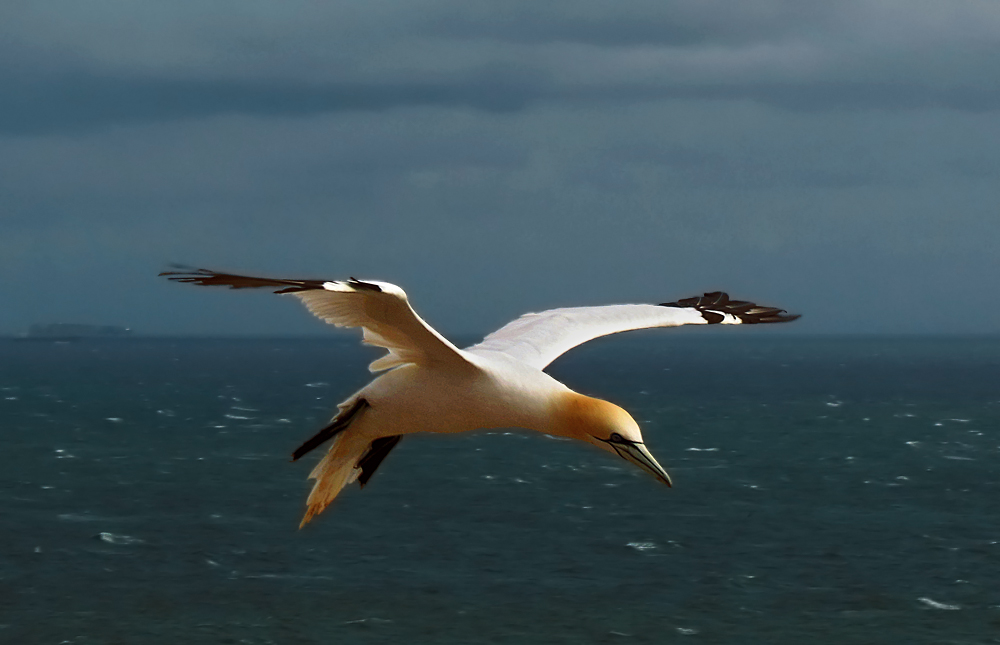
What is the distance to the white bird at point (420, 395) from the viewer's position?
11297mm

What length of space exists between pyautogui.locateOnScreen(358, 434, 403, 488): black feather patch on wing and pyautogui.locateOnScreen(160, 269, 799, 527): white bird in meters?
0.01

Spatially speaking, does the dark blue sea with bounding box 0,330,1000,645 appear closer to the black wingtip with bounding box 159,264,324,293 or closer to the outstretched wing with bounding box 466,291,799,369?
the outstretched wing with bounding box 466,291,799,369

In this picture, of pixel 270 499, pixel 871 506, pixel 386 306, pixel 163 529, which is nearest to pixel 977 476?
pixel 871 506

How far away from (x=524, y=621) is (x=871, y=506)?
32.2 m

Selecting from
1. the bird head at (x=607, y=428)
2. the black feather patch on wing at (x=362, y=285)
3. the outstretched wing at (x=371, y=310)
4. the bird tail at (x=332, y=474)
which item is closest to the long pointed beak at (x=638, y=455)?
the bird head at (x=607, y=428)

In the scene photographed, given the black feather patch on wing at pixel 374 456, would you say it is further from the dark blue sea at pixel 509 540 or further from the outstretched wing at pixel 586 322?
the dark blue sea at pixel 509 540

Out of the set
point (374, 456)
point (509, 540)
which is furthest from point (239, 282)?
point (509, 540)

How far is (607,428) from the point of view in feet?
37.8

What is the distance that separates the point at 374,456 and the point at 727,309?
572 centimetres

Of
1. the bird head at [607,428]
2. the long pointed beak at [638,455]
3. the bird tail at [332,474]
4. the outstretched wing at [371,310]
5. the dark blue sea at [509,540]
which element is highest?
the outstretched wing at [371,310]

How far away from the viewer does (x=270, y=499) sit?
250ft

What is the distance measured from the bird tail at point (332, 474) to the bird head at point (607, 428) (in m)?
2.81

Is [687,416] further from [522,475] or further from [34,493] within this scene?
[34,493]

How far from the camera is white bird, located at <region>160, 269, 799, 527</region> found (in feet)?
37.1
